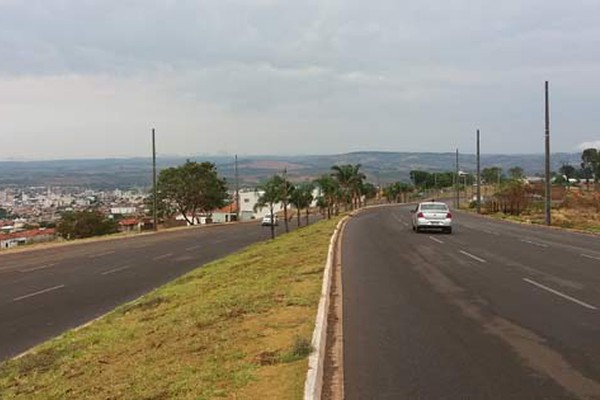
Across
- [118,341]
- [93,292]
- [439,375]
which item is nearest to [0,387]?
[118,341]

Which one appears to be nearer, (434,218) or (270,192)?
(434,218)

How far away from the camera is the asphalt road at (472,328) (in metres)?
7.03

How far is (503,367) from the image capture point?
7.69 metres

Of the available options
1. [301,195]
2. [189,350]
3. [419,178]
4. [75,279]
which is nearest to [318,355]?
[189,350]

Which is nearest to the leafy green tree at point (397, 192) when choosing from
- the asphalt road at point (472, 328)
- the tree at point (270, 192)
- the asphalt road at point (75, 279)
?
the tree at point (270, 192)

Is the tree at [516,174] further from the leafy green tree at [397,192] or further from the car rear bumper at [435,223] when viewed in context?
the car rear bumper at [435,223]

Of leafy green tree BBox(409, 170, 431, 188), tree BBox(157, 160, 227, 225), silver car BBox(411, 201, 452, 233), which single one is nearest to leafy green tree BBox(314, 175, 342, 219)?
tree BBox(157, 160, 227, 225)

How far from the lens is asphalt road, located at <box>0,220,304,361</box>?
15.8 meters

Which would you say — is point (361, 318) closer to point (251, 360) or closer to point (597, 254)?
point (251, 360)

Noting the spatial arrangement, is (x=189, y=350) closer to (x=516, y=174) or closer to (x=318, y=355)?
(x=318, y=355)

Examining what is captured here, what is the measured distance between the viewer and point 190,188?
84188mm

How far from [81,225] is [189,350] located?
5965cm

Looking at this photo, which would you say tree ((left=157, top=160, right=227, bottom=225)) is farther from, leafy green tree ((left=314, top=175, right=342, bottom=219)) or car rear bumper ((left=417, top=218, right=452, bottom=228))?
car rear bumper ((left=417, top=218, right=452, bottom=228))

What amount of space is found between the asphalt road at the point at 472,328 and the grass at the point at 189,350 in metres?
0.85
